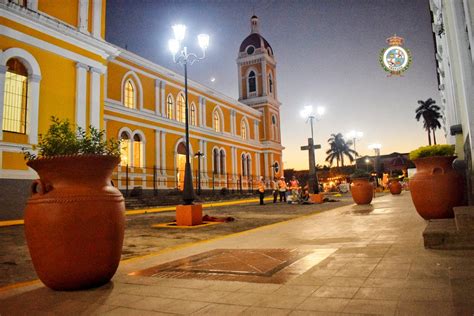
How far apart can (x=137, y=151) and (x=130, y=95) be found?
442 centimetres

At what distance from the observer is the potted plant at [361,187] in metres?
14.6

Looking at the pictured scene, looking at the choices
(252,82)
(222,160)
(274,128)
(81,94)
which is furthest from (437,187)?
(274,128)

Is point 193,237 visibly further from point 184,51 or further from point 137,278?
point 184,51

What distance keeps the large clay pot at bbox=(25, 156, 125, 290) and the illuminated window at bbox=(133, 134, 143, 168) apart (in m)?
25.0

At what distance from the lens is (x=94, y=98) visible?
758 inches

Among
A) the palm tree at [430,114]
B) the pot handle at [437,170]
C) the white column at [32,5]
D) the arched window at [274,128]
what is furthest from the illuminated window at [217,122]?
the palm tree at [430,114]

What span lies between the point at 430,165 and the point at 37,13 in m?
17.0

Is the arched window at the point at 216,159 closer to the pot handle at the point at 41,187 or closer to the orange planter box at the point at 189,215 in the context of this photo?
the orange planter box at the point at 189,215

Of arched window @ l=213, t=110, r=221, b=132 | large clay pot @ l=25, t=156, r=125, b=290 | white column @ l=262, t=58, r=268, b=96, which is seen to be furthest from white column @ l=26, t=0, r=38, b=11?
white column @ l=262, t=58, r=268, b=96

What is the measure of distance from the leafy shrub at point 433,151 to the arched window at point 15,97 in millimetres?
15616

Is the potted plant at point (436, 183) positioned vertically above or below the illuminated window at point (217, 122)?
below

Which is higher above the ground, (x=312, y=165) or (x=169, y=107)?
(x=169, y=107)

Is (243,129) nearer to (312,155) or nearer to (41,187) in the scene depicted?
(312,155)

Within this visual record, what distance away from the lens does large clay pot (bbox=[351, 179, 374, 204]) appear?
48.3 ft
